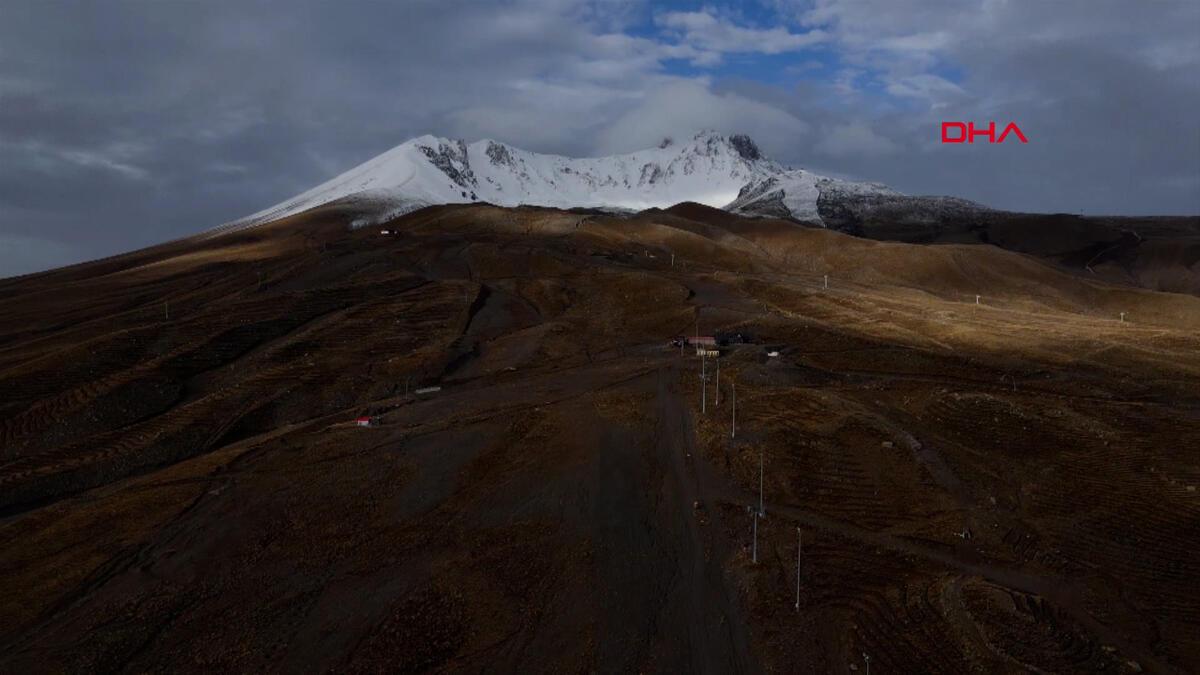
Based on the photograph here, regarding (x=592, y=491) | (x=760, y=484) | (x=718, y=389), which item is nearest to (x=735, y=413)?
(x=718, y=389)

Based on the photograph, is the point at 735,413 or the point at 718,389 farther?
the point at 718,389

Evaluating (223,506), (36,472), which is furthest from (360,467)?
(36,472)

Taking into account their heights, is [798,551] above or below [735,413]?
below

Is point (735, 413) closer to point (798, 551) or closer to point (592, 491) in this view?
point (592, 491)

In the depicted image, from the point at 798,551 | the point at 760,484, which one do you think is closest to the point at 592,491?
the point at 760,484

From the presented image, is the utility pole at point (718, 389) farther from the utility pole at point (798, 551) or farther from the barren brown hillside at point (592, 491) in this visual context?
the utility pole at point (798, 551)

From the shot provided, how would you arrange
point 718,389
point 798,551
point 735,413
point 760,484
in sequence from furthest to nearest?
point 718,389
point 735,413
point 760,484
point 798,551

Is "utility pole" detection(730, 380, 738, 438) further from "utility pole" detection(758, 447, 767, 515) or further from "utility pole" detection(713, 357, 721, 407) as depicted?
"utility pole" detection(758, 447, 767, 515)

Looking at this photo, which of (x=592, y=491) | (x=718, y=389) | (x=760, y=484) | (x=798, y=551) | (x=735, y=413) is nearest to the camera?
(x=798, y=551)

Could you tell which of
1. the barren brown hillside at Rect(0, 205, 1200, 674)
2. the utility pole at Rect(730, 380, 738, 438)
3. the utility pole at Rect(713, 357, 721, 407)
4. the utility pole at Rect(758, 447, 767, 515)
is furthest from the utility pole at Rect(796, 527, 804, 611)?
the utility pole at Rect(713, 357, 721, 407)

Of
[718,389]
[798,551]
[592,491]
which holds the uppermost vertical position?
[718,389]
